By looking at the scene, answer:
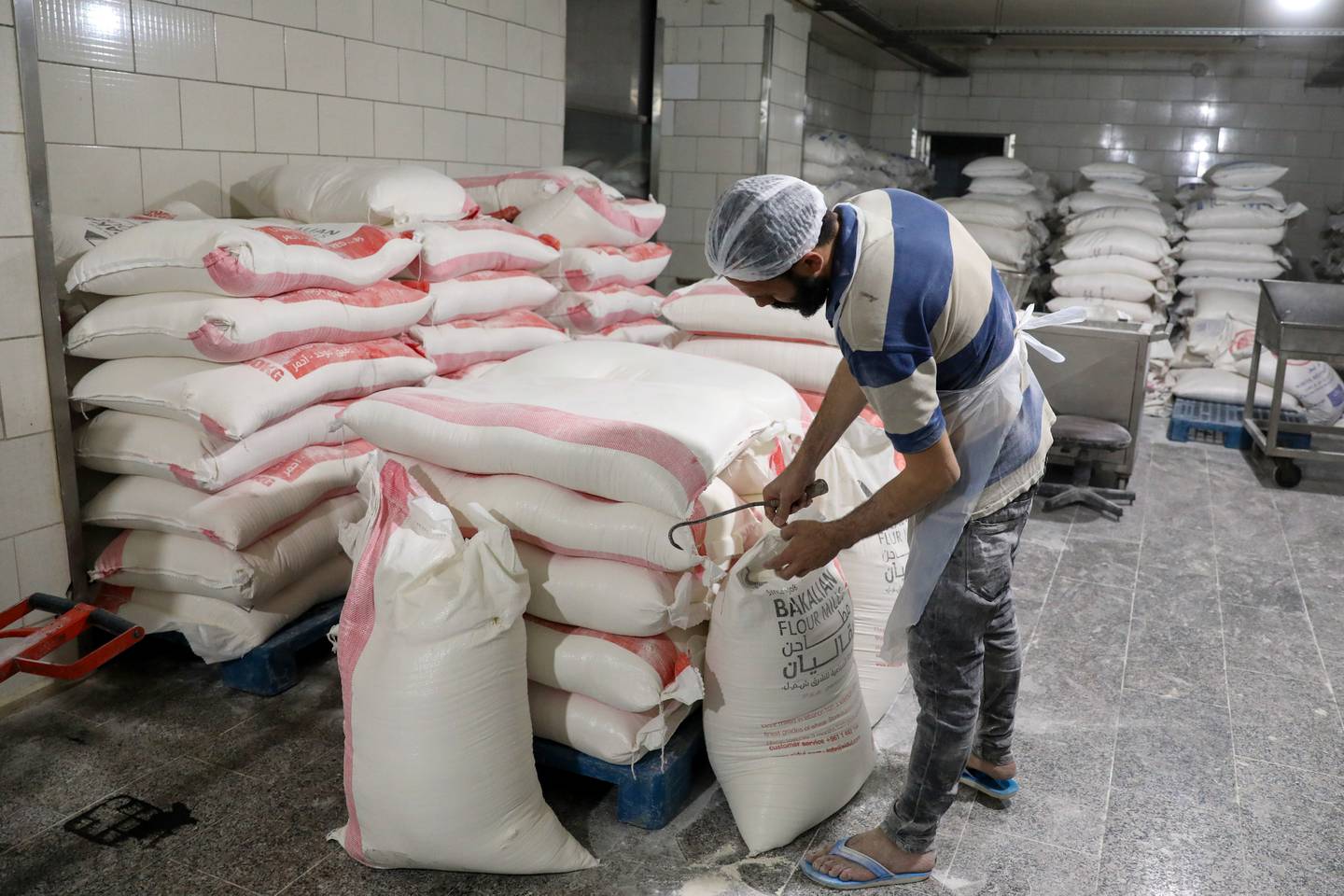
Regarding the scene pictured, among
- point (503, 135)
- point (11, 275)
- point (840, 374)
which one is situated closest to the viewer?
point (840, 374)

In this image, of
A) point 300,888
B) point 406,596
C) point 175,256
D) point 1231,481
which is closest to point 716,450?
point 406,596

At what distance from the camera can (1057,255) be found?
7.14 m

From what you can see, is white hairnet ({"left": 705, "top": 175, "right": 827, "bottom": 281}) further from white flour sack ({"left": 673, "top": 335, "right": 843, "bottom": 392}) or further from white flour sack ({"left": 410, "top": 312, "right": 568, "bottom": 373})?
white flour sack ({"left": 673, "top": 335, "right": 843, "bottom": 392})

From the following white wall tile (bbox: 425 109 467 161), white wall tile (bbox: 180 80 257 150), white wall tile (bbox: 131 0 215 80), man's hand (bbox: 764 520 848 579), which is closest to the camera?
man's hand (bbox: 764 520 848 579)

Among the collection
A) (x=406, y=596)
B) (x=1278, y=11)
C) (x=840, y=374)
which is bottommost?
(x=406, y=596)

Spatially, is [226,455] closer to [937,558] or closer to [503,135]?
[937,558]

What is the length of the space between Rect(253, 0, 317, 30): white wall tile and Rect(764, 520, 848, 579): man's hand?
237cm

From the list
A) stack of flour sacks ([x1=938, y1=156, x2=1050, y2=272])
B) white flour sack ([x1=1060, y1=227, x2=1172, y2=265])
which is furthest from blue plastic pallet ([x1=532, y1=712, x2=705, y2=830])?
white flour sack ([x1=1060, y1=227, x2=1172, y2=265])

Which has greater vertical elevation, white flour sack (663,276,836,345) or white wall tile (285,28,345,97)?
white wall tile (285,28,345,97)

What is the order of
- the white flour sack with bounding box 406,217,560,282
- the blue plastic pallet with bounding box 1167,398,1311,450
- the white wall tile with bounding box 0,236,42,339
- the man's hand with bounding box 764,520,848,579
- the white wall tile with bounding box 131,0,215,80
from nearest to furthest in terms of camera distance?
the man's hand with bounding box 764,520,848,579, the white wall tile with bounding box 0,236,42,339, the white wall tile with bounding box 131,0,215,80, the white flour sack with bounding box 406,217,560,282, the blue plastic pallet with bounding box 1167,398,1311,450

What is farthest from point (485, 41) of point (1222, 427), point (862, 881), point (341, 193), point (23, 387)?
point (1222, 427)

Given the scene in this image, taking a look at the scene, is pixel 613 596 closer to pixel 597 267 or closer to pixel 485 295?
pixel 485 295

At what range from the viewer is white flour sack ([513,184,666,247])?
12.3 ft

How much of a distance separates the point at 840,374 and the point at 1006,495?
0.39 metres
